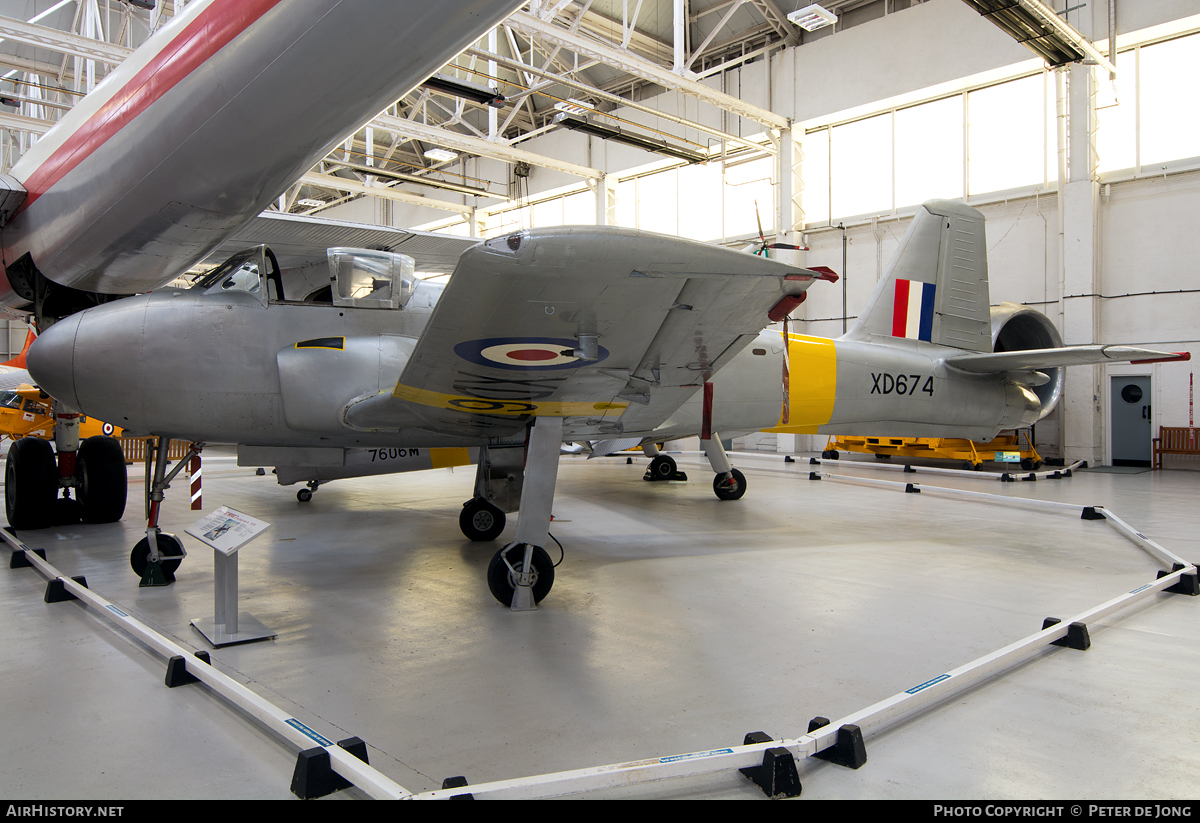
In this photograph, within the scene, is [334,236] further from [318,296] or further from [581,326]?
[581,326]

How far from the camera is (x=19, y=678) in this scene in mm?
3135

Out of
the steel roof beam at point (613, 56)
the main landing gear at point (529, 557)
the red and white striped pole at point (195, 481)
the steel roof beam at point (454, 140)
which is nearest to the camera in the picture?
the main landing gear at point (529, 557)

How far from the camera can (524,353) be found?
151 inches

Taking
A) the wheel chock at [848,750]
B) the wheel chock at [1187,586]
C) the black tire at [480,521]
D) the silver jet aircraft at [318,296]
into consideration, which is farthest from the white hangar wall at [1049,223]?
the wheel chock at [848,750]

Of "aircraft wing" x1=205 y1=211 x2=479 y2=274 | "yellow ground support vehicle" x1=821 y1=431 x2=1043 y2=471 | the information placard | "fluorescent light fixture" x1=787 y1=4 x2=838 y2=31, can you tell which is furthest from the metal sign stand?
"fluorescent light fixture" x1=787 y1=4 x2=838 y2=31

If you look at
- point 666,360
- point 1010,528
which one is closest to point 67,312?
point 666,360

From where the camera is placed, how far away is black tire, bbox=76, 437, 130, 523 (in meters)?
7.38

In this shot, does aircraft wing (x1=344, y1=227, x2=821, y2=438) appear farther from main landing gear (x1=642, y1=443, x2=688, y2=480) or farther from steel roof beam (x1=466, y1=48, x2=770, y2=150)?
steel roof beam (x1=466, y1=48, x2=770, y2=150)

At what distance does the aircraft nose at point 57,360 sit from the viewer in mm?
4660

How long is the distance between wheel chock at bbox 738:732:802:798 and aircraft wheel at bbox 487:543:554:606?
2.29 meters

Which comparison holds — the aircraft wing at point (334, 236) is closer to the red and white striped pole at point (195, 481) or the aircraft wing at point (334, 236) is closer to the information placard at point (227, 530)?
the red and white striped pole at point (195, 481)

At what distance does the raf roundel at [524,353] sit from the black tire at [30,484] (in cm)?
598

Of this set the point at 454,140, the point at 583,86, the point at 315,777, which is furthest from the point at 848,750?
the point at 454,140

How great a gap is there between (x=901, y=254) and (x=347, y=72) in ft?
23.2
